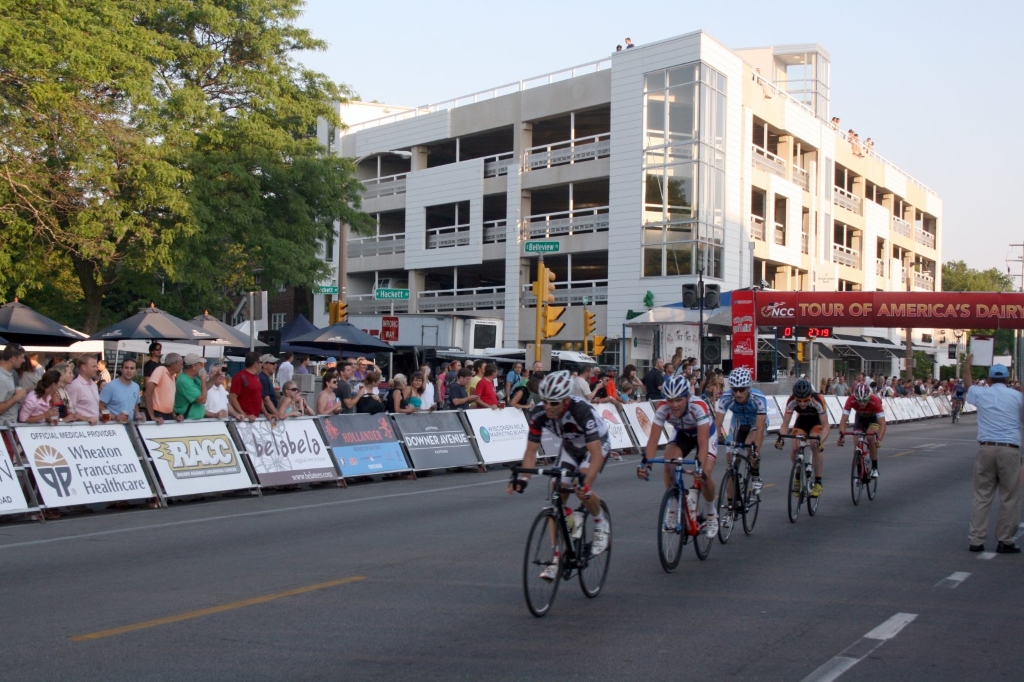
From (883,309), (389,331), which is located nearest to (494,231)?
(389,331)

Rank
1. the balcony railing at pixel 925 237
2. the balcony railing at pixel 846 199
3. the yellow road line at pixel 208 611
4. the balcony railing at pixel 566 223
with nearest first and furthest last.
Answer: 1. the yellow road line at pixel 208 611
2. the balcony railing at pixel 566 223
3. the balcony railing at pixel 846 199
4. the balcony railing at pixel 925 237

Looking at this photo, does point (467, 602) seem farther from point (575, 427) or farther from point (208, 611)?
point (208, 611)

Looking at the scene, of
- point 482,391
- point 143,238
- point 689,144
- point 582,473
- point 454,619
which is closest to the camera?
point 454,619

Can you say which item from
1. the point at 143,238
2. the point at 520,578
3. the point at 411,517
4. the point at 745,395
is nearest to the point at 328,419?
the point at 411,517

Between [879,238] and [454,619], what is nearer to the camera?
[454,619]

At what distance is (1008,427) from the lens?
10664 mm

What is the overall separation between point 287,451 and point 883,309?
24009 millimetres

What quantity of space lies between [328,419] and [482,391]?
4.25 metres

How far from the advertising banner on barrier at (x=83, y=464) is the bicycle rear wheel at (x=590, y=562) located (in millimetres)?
7312

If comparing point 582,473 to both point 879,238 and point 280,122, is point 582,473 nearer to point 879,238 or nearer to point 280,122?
point 280,122

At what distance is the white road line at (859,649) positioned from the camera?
244 inches

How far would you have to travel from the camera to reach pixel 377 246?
57625mm

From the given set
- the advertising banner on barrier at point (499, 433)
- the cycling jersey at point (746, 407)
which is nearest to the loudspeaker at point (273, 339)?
the advertising banner on barrier at point (499, 433)

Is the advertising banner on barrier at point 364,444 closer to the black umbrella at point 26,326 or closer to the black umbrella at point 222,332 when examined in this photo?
the black umbrella at point 26,326
